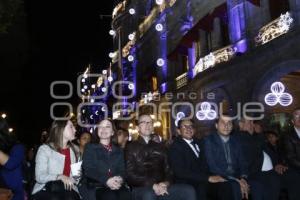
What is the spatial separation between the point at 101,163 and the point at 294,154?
4.02 m

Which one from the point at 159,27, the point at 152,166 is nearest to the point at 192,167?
the point at 152,166

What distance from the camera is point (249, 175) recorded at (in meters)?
7.43

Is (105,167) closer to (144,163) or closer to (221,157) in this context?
(144,163)

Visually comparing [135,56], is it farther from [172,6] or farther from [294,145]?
[294,145]

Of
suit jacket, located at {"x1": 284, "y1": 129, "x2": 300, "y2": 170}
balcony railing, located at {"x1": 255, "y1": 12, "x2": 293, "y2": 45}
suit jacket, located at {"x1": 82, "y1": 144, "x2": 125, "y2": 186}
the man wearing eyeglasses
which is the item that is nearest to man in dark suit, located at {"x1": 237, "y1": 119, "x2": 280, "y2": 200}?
suit jacket, located at {"x1": 284, "y1": 129, "x2": 300, "y2": 170}

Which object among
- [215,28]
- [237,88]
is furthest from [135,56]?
[237,88]

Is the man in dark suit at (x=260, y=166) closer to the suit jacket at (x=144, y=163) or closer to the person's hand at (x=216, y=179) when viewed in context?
the person's hand at (x=216, y=179)

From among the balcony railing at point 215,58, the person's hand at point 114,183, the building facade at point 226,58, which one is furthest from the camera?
the balcony railing at point 215,58

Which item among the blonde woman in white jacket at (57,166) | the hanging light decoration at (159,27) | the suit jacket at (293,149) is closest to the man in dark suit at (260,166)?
the suit jacket at (293,149)

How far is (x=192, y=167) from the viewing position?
23.9ft

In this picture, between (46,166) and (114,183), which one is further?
(114,183)

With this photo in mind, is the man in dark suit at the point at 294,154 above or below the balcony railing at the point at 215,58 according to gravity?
below

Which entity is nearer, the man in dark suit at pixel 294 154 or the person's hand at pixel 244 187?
the person's hand at pixel 244 187

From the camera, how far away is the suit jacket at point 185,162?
282 inches
